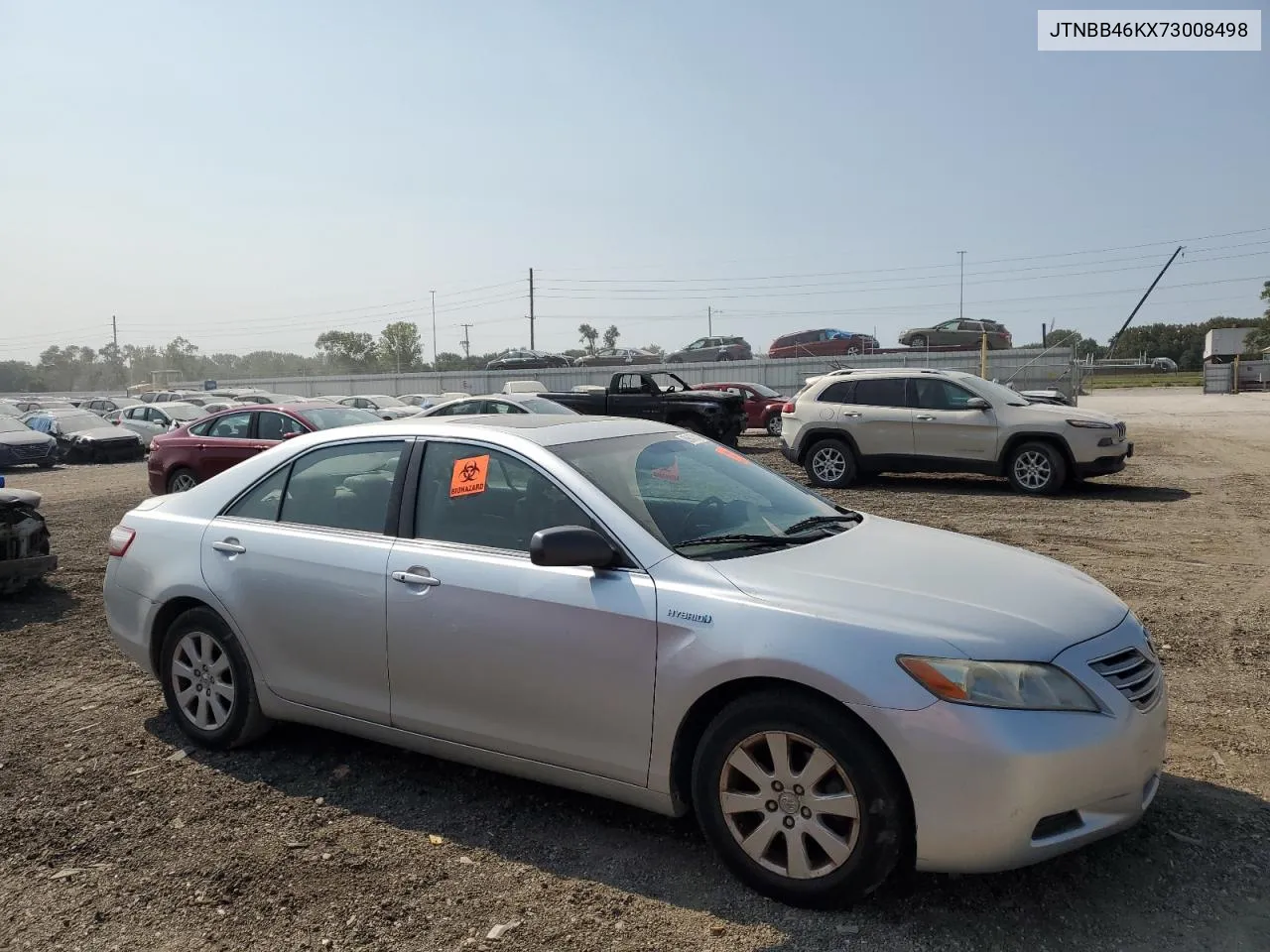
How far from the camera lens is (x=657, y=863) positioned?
3428mm

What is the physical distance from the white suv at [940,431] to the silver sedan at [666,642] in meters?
9.69

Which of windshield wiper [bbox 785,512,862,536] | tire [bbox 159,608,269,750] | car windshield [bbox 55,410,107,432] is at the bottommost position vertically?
tire [bbox 159,608,269,750]

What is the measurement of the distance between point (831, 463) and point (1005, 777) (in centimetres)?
1188

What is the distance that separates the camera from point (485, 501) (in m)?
3.91

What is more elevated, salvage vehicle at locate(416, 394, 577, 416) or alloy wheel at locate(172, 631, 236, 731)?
salvage vehicle at locate(416, 394, 577, 416)

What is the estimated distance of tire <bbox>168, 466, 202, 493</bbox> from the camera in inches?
531

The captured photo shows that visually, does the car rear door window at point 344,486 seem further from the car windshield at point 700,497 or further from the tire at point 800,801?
the tire at point 800,801

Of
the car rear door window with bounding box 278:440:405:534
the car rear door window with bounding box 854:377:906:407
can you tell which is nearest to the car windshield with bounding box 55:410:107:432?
the car rear door window with bounding box 854:377:906:407

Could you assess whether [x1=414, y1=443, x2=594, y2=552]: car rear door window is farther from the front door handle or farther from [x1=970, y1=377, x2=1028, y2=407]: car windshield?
[x1=970, y1=377, x2=1028, y2=407]: car windshield

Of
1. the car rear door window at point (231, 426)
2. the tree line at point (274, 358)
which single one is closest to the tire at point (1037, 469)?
the car rear door window at point (231, 426)

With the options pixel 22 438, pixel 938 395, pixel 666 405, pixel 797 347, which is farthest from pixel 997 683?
pixel 797 347

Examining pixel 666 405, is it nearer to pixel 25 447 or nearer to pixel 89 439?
pixel 89 439

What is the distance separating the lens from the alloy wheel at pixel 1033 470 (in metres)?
13.1

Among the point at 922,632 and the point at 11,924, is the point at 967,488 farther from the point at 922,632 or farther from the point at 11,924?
the point at 11,924
